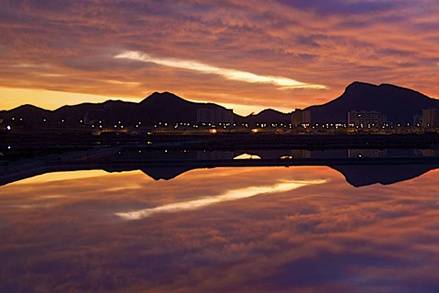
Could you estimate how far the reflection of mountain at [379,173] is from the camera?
2061cm

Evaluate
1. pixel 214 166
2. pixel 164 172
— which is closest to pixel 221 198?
pixel 164 172

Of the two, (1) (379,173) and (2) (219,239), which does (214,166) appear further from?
(2) (219,239)

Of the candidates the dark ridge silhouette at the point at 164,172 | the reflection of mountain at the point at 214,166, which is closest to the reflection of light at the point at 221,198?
the reflection of mountain at the point at 214,166

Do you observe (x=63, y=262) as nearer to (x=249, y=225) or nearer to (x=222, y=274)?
(x=222, y=274)

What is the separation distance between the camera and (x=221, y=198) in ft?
52.3

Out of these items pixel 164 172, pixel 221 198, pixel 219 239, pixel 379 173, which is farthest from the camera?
pixel 164 172

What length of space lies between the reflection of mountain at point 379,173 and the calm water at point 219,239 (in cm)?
239

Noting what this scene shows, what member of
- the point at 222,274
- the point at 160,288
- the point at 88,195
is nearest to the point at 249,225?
the point at 222,274

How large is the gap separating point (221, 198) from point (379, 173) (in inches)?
425

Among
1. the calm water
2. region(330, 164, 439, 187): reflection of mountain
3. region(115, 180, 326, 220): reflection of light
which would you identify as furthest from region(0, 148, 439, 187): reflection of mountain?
the calm water

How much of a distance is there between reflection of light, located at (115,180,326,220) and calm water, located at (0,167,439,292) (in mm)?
34

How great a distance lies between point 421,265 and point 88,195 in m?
Result: 11.6

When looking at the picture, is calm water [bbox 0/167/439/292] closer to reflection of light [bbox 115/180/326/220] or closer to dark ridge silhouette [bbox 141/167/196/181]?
reflection of light [bbox 115/180/326/220]

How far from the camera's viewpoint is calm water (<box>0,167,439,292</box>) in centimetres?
729
